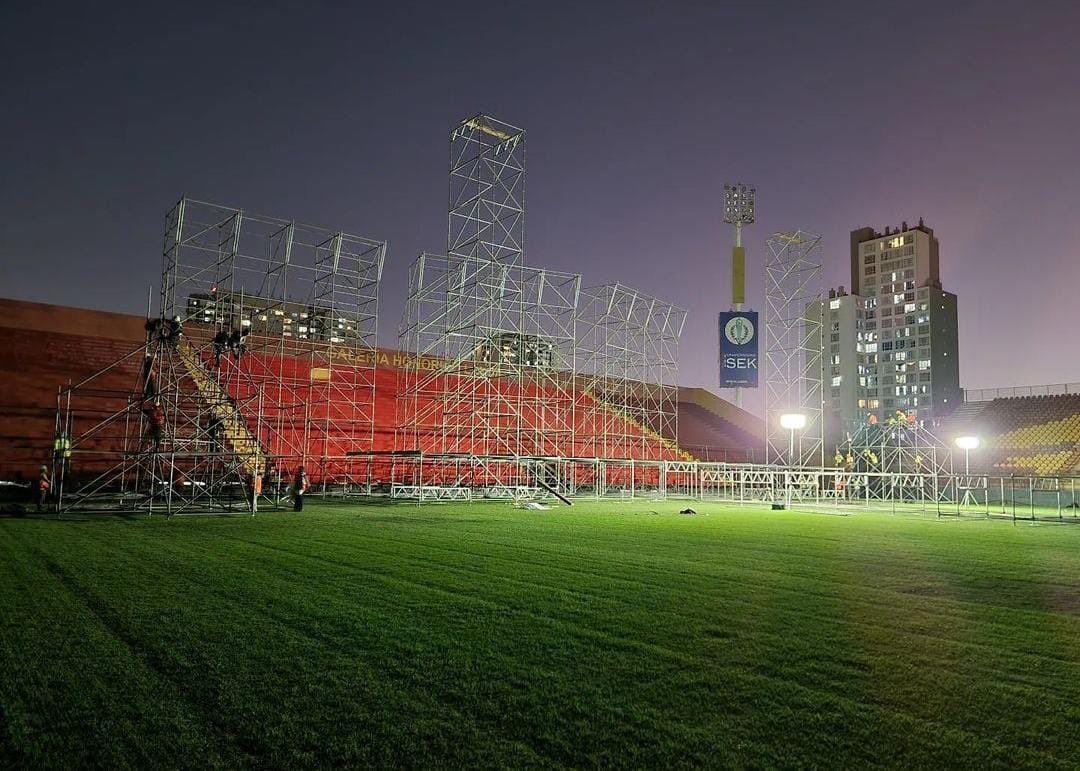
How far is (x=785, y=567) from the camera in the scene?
27.8 feet

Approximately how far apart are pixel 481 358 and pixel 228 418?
14.0 meters

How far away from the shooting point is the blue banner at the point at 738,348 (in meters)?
38.1

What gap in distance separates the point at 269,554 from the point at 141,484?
15.1 meters

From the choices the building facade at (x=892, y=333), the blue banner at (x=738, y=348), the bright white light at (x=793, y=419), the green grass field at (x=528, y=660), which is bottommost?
the green grass field at (x=528, y=660)

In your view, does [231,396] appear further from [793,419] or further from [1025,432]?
[1025,432]

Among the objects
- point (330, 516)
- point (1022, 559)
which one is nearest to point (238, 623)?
point (1022, 559)

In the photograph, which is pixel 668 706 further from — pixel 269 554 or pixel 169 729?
pixel 269 554

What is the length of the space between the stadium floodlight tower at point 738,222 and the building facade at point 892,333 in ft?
87.4

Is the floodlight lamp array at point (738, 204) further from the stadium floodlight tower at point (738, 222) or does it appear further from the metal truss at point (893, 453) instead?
the metal truss at point (893, 453)

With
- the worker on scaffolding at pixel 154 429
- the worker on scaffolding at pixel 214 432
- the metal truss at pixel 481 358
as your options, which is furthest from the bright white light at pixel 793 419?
the worker on scaffolding at pixel 154 429

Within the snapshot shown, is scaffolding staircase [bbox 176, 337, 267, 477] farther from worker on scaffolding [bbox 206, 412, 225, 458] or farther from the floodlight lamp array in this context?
the floodlight lamp array

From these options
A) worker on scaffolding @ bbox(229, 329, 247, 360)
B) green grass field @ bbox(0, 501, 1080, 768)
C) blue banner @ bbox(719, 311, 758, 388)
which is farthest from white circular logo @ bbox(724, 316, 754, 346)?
green grass field @ bbox(0, 501, 1080, 768)

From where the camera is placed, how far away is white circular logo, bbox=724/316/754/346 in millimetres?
38156

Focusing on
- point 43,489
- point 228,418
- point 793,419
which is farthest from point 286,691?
point 793,419
